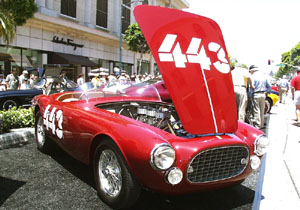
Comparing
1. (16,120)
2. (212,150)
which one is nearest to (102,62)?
(16,120)

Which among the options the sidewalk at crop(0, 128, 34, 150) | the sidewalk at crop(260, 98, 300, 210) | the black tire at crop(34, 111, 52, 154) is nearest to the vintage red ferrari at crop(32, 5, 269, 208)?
the sidewalk at crop(260, 98, 300, 210)

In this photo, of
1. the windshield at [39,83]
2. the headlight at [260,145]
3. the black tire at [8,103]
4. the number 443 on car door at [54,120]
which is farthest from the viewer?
the windshield at [39,83]

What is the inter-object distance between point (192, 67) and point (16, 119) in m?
4.37

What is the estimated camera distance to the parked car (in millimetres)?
8727

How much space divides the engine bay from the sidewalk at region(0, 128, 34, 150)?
2.34 meters

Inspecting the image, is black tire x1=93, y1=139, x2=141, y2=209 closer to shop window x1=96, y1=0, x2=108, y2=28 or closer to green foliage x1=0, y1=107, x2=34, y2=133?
green foliage x1=0, y1=107, x2=34, y2=133

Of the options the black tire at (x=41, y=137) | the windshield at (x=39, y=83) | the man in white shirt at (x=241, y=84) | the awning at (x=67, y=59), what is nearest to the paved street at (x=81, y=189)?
the black tire at (x=41, y=137)

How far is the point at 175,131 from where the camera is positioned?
127 inches

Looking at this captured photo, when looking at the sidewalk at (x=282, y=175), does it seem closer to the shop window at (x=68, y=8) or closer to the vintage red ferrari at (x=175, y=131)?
the vintage red ferrari at (x=175, y=131)

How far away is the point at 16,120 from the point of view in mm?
5863

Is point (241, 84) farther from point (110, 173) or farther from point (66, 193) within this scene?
point (66, 193)

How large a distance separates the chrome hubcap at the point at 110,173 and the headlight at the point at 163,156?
0.45 m

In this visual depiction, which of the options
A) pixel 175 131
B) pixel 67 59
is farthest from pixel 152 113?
pixel 67 59

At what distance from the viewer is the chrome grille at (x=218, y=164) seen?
2.53m
